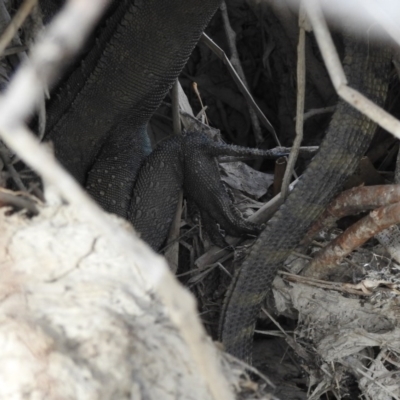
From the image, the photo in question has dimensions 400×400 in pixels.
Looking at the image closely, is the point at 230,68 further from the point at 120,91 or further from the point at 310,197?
the point at 310,197

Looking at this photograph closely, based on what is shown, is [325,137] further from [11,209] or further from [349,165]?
[11,209]

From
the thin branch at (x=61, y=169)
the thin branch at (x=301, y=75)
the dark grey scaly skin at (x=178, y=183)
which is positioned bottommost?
the dark grey scaly skin at (x=178, y=183)

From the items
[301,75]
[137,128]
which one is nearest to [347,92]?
[301,75]

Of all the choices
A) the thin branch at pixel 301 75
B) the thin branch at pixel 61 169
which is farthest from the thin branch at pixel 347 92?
the thin branch at pixel 301 75

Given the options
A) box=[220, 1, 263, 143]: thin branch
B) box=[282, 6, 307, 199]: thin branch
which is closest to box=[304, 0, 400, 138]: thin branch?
box=[282, 6, 307, 199]: thin branch

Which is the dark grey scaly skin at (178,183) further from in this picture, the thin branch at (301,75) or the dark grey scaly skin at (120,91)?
the thin branch at (301,75)

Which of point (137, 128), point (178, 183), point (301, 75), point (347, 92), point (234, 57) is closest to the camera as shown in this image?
point (347, 92)
